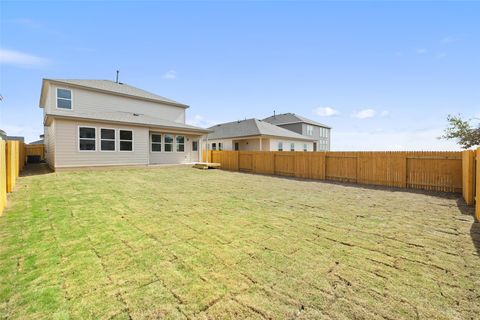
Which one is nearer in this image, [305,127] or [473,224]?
[473,224]

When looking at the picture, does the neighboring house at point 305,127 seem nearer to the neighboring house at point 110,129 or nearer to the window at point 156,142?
the neighboring house at point 110,129

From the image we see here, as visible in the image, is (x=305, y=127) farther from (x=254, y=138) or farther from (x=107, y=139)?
(x=107, y=139)

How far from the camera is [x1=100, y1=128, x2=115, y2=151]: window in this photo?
1347cm

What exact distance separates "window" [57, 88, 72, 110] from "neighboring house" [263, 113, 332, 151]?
2595 centimetres

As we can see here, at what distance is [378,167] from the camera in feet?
33.7

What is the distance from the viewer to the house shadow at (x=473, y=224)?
370 cm

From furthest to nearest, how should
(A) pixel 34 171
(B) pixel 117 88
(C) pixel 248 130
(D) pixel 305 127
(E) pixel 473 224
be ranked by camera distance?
(D) pixel 305 127 → (C) pixel 248 130 → (B) pixel 117 88 → (A) pixel 34 171 → (E) pixel 473 224

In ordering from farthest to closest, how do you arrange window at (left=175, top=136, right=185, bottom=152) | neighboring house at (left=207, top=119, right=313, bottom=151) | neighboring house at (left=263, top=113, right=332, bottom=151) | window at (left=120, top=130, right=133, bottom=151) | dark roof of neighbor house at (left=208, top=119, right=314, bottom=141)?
neighboring house at (left=263, top=113, right=332, bottom=151)
neighboring house at (left=207, top=119, right=313, bottom=151)
dark roof of neighbor house at (left=208, top=119, right=314, bottom=141)
window at (left=175, top=136, right=185, bottom=152)
window at (left=120, top=130, right=133, bottom=151)

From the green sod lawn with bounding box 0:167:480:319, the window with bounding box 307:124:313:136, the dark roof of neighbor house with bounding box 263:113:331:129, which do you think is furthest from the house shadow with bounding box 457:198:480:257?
the window with bounding box 307:124:313:136

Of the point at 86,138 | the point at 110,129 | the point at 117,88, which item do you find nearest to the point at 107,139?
the point at 110,129

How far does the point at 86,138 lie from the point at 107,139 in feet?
3.59

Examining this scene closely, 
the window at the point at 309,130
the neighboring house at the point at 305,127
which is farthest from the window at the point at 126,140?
the window at the point at 309,130

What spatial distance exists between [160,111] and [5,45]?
34.2 ft

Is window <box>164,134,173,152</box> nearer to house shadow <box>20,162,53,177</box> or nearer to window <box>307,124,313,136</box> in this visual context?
house shadow <box>20,162,53,177</box>
